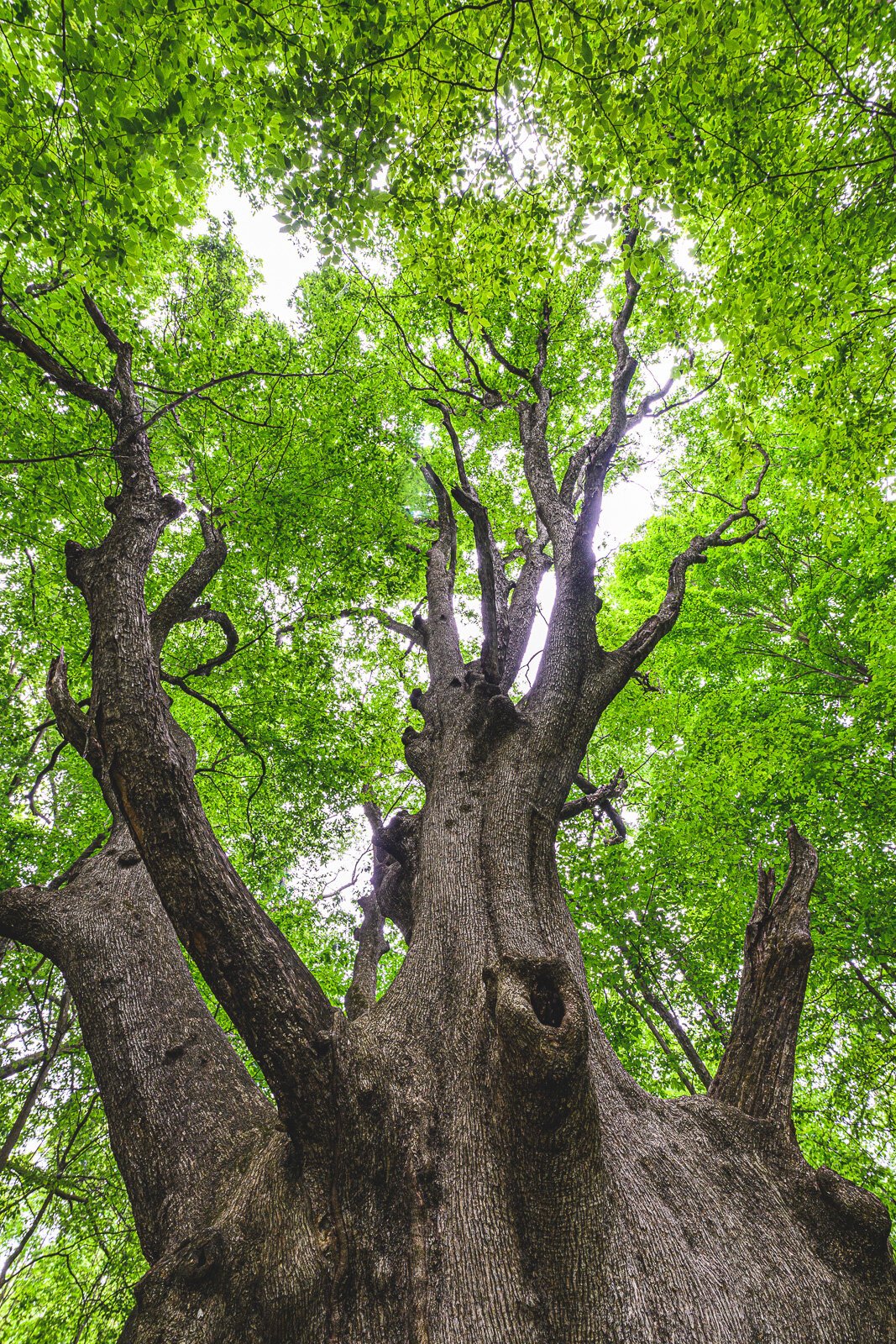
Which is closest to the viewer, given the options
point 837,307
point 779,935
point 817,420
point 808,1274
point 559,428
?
point 808,1274

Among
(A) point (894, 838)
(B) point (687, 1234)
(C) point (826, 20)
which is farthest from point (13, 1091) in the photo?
(C) point (826, 20)

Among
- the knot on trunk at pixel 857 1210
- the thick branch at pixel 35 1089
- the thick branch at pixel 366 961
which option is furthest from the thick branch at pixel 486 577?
the thick branch at pixel 35 1089

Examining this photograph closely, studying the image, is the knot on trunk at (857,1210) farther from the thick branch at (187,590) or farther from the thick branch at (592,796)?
the thick branch at (187,590)

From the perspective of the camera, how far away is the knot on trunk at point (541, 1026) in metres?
1.88

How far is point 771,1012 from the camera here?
101 inches

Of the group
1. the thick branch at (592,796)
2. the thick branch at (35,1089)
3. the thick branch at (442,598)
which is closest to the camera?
the thick branch at (592,796)

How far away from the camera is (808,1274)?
196 cm

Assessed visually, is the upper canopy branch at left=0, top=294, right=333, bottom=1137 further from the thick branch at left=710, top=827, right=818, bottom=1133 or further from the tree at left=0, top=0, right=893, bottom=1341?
the thick branch at left=710, top=827, right=818, bottom=1133

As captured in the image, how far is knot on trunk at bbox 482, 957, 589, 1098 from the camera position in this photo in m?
1.88

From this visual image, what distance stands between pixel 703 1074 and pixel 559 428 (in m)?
9.69

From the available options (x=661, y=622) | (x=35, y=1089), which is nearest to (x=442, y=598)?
(x=661, y=622)

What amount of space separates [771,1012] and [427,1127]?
5.25 feet

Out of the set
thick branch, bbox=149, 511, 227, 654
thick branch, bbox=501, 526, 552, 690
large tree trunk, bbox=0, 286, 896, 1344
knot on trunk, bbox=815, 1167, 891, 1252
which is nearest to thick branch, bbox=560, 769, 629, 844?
thick branch, bbox=501, 526, 552, 690

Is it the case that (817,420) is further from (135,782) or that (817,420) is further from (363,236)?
(135,782)
